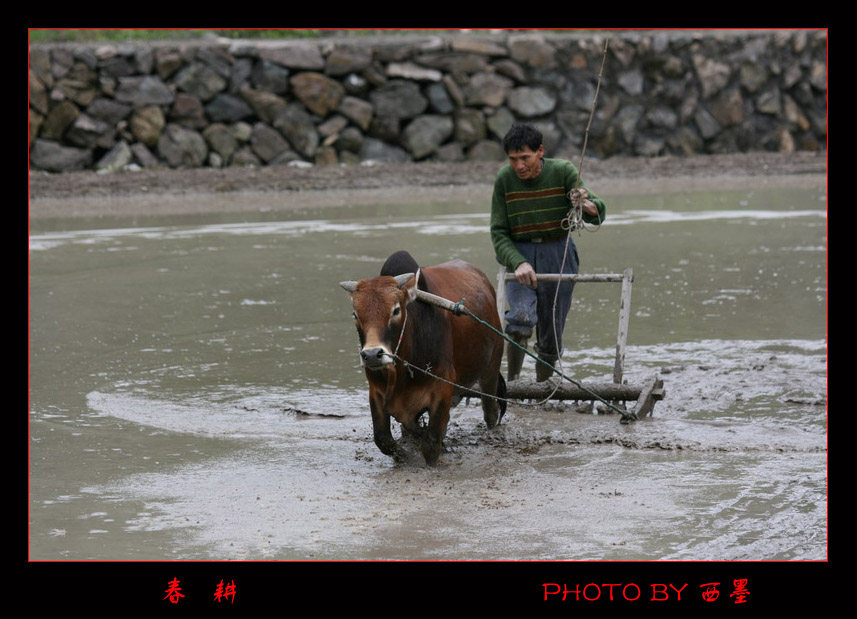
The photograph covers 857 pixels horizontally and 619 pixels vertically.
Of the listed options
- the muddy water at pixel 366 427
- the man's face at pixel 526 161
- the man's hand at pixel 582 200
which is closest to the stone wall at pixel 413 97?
the muddy water at pixel 366 427

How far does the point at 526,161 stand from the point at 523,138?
0.16 m

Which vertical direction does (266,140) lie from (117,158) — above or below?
above

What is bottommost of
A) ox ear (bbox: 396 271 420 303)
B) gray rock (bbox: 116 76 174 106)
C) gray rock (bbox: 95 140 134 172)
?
ox ear (bbox: 396 271 420 303)

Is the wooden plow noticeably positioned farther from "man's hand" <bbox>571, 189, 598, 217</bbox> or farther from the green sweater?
"man's hand" <bbox>571, 189, 598, 217</bbox>

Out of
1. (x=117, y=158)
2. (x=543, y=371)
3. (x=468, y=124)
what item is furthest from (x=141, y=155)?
(x=543, y=371)

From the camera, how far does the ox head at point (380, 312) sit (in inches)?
260

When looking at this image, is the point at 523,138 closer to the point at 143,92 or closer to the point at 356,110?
the point at 356,110

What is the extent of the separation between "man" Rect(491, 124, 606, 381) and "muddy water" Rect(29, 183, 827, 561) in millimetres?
650

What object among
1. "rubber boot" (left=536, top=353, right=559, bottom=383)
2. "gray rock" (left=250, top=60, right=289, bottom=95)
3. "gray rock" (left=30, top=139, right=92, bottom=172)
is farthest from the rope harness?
"gray rock" (left=30, top=139, right=92, bottom=172)

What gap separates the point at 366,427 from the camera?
322 inches

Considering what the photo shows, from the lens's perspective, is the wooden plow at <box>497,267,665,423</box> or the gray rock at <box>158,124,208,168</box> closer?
the wooden plow at <box>497,267,665,423</box>

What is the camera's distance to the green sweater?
8617 millimetres

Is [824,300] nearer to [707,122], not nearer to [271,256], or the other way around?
[271,256]

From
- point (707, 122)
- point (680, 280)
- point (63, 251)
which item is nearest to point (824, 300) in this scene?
point (680, 280)
